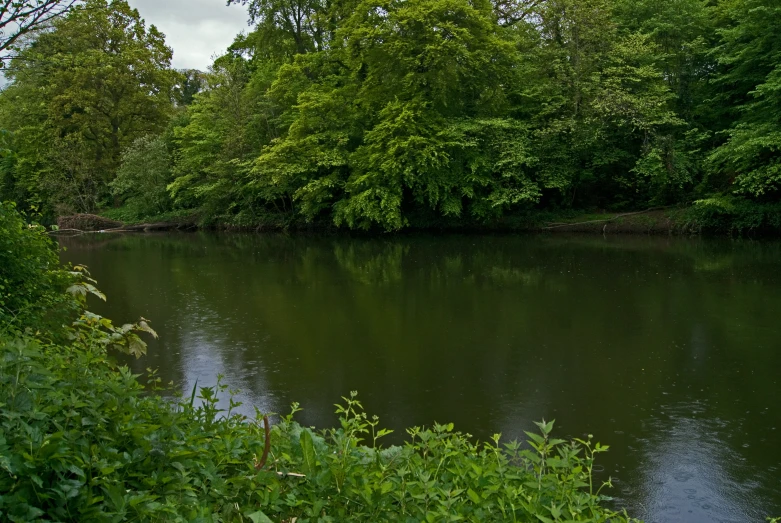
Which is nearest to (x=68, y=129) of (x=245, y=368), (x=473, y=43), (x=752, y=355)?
(x=473, y=43)

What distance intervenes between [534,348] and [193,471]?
6490 mm

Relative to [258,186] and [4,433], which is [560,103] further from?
[4,433]

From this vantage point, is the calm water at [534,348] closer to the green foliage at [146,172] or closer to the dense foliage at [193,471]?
the dense foliage at [193,471]

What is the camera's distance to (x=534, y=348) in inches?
325

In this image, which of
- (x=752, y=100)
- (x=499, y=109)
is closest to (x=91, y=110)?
(x=499, y=109)

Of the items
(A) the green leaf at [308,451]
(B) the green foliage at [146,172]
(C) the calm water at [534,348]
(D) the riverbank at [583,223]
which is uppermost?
(B) the green foliage at [146,172]

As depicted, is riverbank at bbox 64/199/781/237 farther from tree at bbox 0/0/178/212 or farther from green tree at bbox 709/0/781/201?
tree at bbox 0/0/178/212

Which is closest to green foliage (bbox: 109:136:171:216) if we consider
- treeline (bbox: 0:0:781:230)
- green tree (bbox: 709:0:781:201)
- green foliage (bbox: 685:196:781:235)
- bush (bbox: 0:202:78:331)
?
Answer: treeline (bbox: 0:0:781:230)

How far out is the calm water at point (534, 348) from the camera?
522 cm

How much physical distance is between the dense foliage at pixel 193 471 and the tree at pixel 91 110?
35.3 meters

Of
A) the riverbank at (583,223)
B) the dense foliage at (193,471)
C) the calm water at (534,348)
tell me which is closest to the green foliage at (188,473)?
the dense foliage at (193,471)

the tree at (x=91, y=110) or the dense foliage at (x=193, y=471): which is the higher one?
the tree at (x=91, y=110)

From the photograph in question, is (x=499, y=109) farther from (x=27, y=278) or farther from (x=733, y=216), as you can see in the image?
(x=27, y=278)

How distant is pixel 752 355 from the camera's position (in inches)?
300
